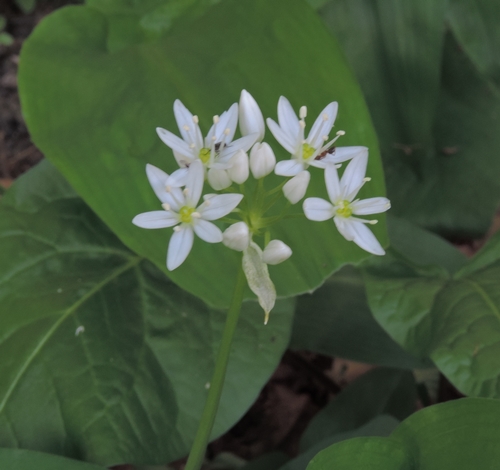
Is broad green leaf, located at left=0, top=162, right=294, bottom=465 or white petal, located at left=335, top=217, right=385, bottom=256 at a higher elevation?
white petal, located at left=335, top=217, right=385, bottom=256

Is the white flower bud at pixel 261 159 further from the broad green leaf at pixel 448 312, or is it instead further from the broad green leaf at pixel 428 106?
the broad green leaf at pixel 428 106

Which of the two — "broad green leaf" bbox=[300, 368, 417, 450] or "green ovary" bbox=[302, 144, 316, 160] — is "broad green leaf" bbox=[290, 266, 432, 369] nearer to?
→ "broad green leaf" bbox=[300, 368, 417, 450]

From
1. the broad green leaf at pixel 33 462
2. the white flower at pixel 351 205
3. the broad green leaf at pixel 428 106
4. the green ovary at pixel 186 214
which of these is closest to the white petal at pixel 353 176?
the white flower at pixel 351 205

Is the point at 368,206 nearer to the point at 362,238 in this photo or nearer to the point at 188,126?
the point at 362,238

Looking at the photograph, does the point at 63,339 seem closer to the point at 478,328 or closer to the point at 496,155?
the point at 478,328

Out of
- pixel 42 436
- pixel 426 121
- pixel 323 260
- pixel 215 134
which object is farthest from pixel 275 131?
pixel 426 121

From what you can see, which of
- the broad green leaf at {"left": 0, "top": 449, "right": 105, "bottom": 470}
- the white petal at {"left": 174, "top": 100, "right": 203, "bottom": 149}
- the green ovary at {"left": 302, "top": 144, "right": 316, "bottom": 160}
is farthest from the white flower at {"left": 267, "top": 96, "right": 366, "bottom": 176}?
the broad green leaf at {"left": 0, "top": 449, "right": 105, "bottom": 470}
